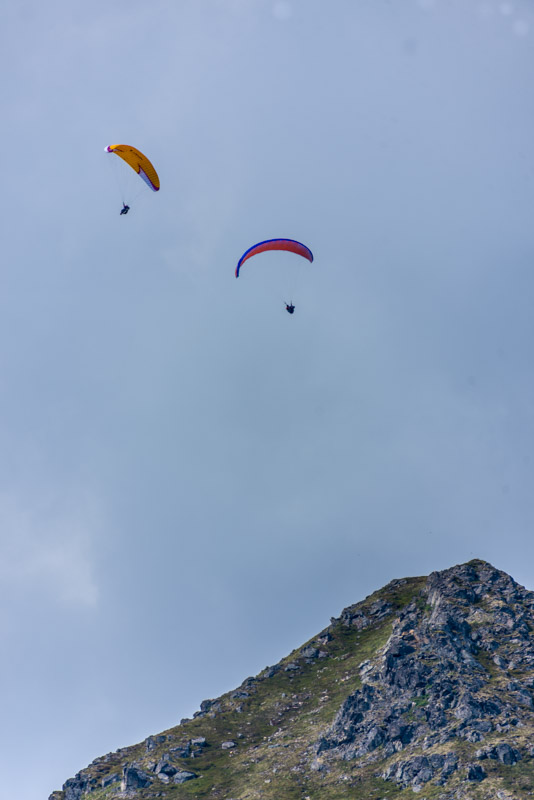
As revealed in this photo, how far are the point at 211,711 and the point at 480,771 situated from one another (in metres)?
65.3

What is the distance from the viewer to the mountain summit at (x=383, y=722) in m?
93.0

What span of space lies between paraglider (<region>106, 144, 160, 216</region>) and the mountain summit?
94870mm

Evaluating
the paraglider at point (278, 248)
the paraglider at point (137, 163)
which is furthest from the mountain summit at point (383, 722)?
the paraglider at point (137, 163)

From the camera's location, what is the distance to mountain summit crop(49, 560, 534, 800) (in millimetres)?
93000

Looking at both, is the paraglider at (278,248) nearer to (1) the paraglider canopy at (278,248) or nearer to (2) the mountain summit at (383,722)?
(1) the paraglider canopy at (278,248)

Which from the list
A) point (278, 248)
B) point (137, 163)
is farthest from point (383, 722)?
point (137, 163)

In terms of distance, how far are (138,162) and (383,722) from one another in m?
103

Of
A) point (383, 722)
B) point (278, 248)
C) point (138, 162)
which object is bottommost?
point (383, 722)

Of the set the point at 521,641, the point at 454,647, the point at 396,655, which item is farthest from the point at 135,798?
the point at 521,641

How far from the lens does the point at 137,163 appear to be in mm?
111062

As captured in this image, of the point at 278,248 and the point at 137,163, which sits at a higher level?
the point at 137,163

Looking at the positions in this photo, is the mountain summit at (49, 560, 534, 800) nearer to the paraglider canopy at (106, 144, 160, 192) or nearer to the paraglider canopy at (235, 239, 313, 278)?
the paraglider canopy at (235, 239, 313, 278)

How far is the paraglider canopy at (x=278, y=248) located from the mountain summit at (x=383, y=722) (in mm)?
74132

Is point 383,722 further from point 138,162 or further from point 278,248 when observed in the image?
point 138,162
